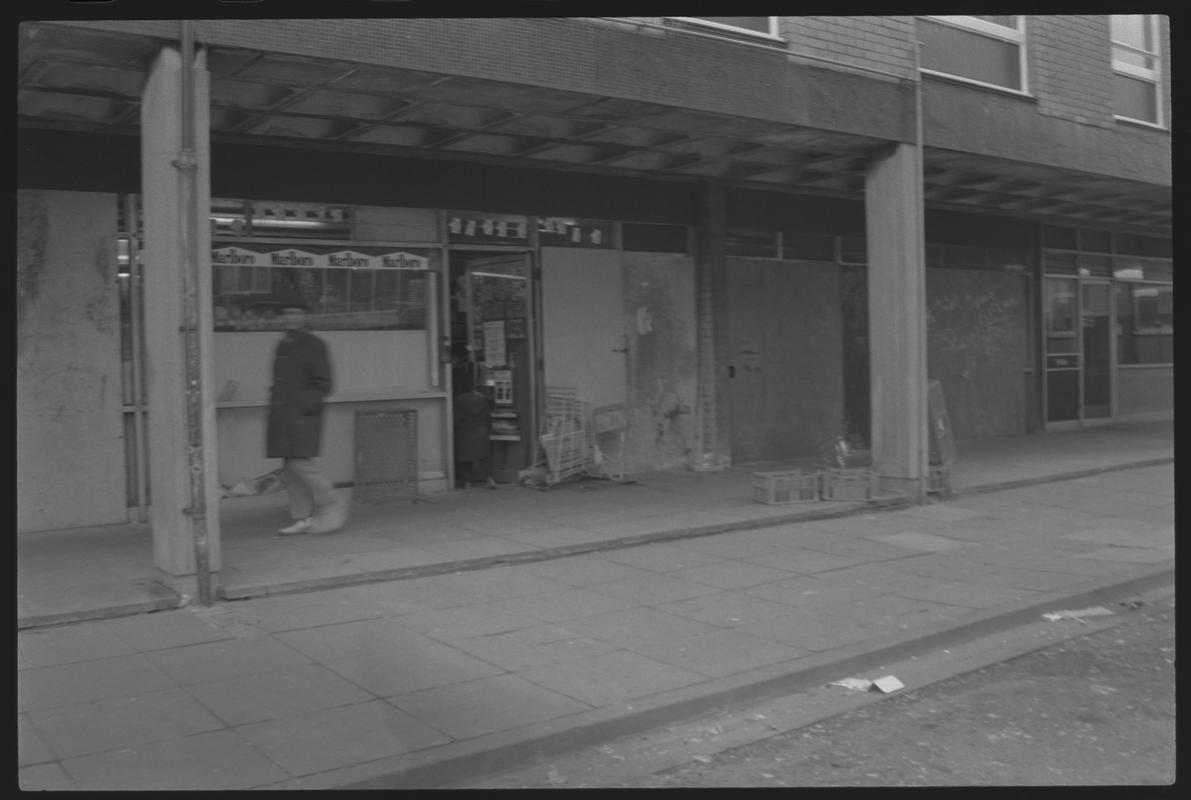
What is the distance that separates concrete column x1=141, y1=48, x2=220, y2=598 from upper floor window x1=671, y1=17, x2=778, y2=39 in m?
4.60

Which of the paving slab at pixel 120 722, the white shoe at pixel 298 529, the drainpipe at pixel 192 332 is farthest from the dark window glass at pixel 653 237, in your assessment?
the paving slab at pixel 120 722

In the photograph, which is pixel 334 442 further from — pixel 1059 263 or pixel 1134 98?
pixel 1059 263

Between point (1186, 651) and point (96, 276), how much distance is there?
8.61m

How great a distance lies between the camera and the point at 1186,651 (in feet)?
22.1

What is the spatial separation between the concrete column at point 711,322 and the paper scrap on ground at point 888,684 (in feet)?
23.9

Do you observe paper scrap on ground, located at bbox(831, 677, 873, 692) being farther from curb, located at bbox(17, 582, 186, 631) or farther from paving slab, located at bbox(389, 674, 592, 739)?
curb, located at bbox(17, 582, 186, 631)

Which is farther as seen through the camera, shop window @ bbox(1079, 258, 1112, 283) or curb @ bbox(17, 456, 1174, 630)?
shop window @ bbox(1079, 258, 1112, 283)

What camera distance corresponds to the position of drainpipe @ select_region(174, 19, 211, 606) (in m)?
7.10

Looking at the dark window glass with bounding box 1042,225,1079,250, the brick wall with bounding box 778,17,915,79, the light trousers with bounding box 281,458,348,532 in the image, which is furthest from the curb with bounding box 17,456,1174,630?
the dark window glass with bounding box 1042,225,1079,250

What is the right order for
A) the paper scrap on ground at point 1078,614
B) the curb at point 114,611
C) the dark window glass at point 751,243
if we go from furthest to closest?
1. the dark window glass at point 751,243
2. the paper scrap on ground at point 1078,614
3. the curb at point 114,611

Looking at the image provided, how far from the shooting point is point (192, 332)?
282 inches

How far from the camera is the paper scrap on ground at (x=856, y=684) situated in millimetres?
6164

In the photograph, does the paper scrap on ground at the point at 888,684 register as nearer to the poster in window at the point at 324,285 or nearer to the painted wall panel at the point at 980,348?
the poster in window at the point at 324,285

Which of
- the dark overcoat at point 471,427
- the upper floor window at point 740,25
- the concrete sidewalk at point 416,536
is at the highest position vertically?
the upper floor window at point 740,25
